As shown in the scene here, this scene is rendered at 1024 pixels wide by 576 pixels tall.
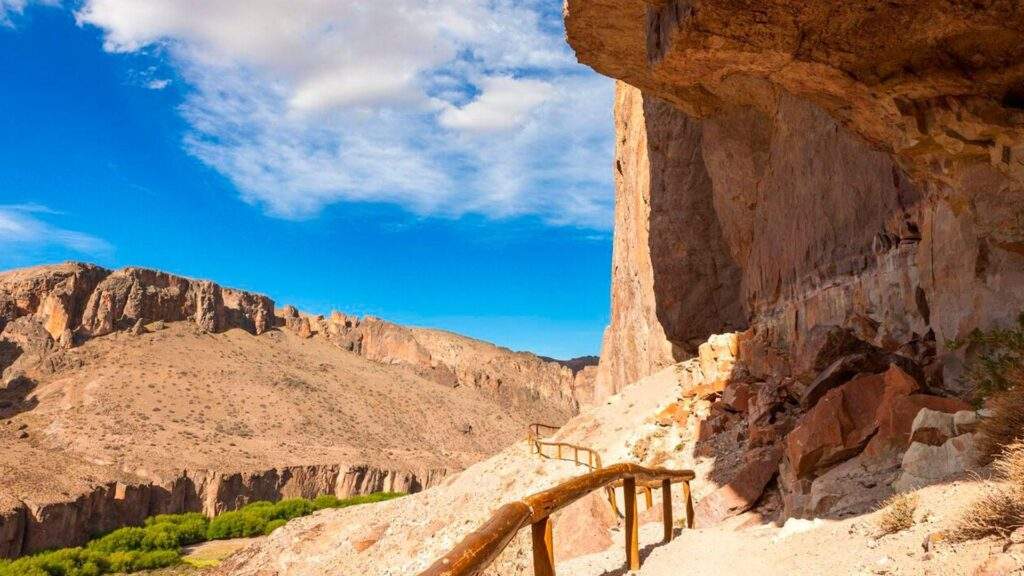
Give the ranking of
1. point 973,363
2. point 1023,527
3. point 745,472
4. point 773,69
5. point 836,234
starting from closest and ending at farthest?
point 1023,527, point 773,69, point 973,363, point 745,472, point 836,234

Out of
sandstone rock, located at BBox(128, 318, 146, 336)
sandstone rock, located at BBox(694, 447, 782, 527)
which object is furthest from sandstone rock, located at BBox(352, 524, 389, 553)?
sandstone rock, located at BBox(128, 318, 146, 336)

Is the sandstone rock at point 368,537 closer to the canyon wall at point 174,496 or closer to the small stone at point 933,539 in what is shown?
the small stone at point 933,539

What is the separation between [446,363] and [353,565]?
321 ft

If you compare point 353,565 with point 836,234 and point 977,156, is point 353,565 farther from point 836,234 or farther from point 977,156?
point 977,156

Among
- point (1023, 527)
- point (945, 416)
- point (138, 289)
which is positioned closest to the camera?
point (1023, 527)

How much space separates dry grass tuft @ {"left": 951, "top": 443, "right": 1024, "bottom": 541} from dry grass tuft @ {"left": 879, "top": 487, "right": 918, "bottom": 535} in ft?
2.26

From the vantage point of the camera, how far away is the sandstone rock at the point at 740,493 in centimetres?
898

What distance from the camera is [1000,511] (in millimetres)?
3660

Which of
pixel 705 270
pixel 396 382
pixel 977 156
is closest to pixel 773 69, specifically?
pixel 977 156

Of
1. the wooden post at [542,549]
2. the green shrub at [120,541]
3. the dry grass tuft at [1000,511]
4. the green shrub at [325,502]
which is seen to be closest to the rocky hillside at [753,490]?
the dry grass tuft at [1000,511]

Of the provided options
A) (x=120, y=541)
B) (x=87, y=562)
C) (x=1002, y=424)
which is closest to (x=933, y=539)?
(x=1002, y=424)

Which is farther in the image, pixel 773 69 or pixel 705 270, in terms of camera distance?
pixel 705 270

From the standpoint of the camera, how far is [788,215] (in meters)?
19.1

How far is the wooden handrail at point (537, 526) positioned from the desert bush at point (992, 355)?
341 centimetres
